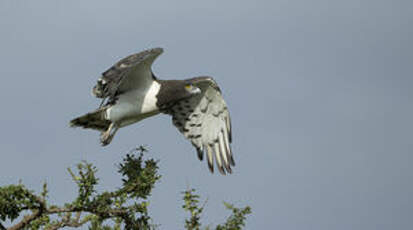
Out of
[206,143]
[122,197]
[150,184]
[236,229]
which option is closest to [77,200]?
[122,197]

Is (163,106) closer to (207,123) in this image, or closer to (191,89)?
(191,89)

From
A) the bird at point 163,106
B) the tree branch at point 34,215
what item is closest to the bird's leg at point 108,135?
the bird at point 163,106

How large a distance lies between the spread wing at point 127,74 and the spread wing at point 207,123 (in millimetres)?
902

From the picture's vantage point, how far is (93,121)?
28.4ft

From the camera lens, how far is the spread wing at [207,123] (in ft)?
30.2

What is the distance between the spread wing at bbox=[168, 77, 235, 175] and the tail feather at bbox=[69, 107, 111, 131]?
1.11m

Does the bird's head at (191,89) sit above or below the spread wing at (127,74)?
above

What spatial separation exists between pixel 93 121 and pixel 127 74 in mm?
1044

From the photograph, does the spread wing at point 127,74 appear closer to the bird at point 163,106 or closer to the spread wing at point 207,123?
the bird at point 163,106

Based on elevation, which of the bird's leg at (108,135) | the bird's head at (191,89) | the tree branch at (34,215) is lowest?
the tree branch at (34,215)

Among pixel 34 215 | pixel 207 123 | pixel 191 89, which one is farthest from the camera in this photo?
pixel 207 123

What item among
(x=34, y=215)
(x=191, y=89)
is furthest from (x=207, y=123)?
(x=34, y=215)

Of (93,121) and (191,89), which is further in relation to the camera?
(191,89)

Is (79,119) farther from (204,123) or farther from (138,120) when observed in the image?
(204,123)
